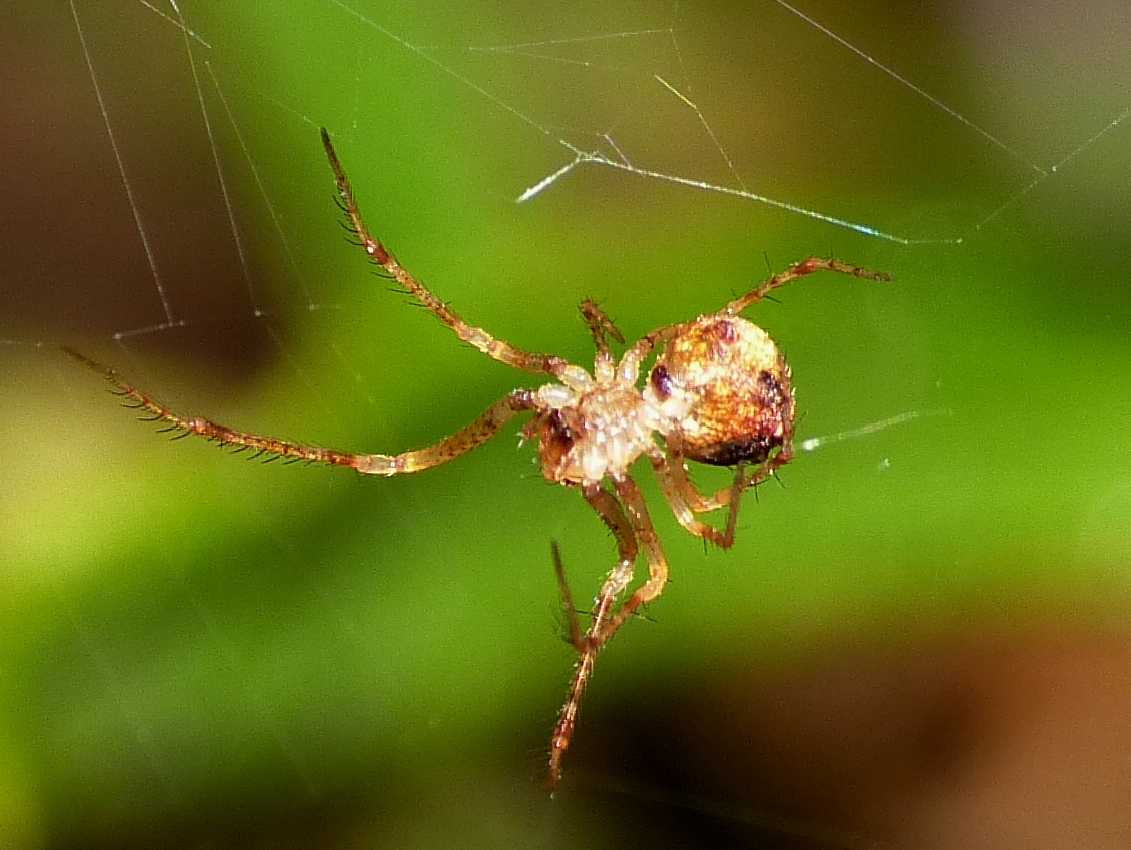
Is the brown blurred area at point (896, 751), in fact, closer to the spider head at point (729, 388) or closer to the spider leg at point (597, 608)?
the spider leg at point (597, 608)

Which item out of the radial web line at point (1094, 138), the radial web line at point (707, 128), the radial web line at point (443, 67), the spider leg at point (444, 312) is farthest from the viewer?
the radial web line at point (707, 128)

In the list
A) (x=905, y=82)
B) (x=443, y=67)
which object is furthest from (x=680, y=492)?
(x=905, y=82)

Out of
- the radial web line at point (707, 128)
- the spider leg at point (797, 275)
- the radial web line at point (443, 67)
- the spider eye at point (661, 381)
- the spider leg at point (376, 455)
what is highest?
the radial web line at point (707, 128)

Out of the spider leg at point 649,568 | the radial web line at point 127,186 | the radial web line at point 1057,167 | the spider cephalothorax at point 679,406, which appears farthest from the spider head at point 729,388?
the radial web line at point 127,186

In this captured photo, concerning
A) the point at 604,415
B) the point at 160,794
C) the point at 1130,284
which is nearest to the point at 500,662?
the point at 604,415

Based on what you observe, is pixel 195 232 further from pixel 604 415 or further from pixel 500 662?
pixel 500 662

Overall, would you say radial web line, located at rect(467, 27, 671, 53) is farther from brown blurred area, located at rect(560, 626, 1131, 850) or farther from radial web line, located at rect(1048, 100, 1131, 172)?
brown blurred area, located at rect(560, 626, 1131, 850)
